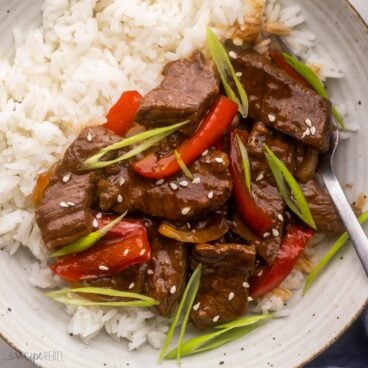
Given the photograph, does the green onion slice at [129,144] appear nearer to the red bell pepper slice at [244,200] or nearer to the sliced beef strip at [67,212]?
the sliced beef strip at [67,212]

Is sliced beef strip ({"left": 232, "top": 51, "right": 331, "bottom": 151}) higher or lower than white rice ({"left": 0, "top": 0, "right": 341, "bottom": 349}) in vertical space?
lower

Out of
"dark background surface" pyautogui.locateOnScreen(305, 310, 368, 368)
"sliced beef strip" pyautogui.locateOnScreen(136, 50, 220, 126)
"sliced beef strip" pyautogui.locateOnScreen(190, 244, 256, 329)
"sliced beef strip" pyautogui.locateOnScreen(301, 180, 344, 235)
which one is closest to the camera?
"sliced beef strip" pyautogui.locateOnScreen(136, 50, 220, 126)

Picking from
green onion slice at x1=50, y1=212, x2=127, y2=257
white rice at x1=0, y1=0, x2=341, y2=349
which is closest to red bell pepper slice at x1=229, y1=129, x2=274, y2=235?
white rice at x1=0, y1=0, x2=341, y2=349

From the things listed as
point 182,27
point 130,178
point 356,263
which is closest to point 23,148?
point 130,178

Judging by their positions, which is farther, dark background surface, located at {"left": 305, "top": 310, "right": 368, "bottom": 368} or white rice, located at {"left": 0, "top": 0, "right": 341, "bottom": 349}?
dark background surface, located at {"left": 305, "top": 310, "right": 368, "bottom": 368}

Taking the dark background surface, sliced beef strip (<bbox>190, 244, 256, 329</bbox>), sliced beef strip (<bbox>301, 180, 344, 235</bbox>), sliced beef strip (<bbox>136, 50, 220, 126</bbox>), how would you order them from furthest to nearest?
the dark background surface, sliced beef strip (<bbox>301, 180, 344, 235</bbox>), sliced beef strip (<bbox>190, 244, 256, 329</bbox>), sliced beef strip (<bbox>136, 50, 220, 126</bbox>)

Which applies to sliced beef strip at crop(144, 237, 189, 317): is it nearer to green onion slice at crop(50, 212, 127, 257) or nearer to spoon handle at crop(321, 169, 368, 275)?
green onion slice at crop(50, 212, 127, 257)

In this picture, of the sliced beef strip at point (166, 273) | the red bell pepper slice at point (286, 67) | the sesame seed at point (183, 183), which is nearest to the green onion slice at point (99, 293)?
the sliced beef strip at point (166, 273)
